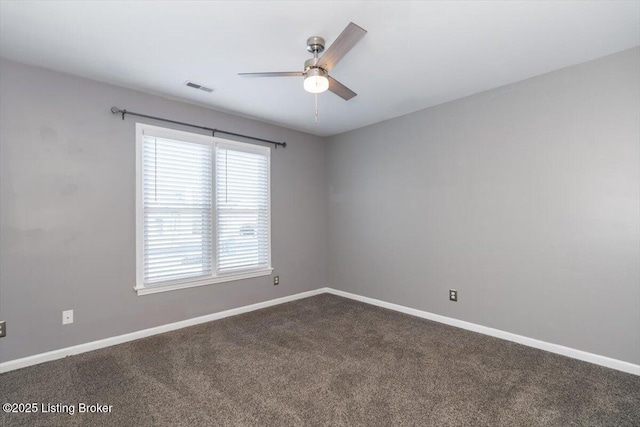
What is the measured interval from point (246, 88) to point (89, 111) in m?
1.47

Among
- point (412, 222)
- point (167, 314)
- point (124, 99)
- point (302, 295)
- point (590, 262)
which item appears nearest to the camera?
Answer: point (590, 262)

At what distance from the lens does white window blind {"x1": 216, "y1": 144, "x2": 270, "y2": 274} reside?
3.74 metres

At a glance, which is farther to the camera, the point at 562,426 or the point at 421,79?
the point at 421,79

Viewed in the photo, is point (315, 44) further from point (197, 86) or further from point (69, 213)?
point (69, 213)

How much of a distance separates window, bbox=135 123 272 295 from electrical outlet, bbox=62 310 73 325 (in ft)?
1.78

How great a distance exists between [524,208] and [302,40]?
2.53 m

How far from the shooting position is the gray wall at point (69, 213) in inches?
98.2

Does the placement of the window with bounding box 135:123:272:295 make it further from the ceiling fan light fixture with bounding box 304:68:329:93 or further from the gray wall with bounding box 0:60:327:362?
the ceiling fan light fixture with bounding box 304:68:329:93

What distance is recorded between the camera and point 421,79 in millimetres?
2910

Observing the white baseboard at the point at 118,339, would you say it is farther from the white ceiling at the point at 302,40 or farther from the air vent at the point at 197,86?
the air vent at the point at 197,86

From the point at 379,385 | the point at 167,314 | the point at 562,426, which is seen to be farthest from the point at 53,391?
the point at 562,426

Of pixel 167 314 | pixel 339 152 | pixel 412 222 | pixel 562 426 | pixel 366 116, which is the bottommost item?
pixel 562 426

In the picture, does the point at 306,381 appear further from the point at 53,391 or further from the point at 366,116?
the point at 366,116

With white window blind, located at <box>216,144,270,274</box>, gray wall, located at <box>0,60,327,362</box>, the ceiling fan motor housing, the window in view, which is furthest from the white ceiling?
white window blind, located at <box>216,144,270,274</box>
